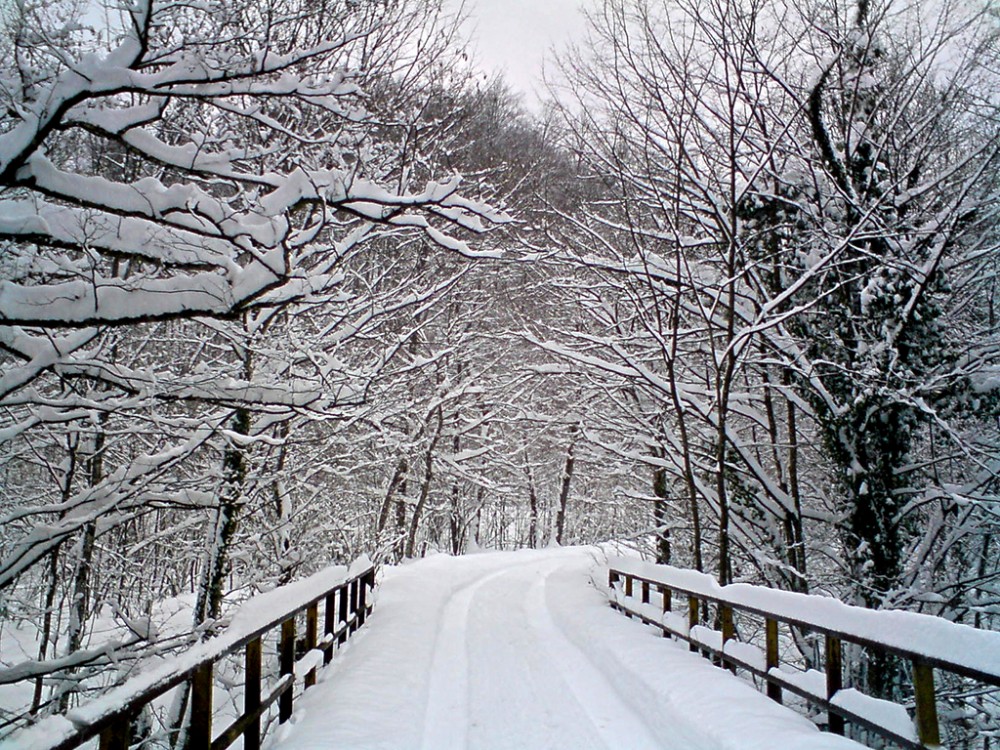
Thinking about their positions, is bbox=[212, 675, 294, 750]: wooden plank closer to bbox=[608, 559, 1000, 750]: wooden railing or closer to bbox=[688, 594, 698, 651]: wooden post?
bbox=[608, 559, 1000, 750]: wooden railing

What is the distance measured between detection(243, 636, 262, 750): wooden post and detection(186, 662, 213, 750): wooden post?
0.70 meters

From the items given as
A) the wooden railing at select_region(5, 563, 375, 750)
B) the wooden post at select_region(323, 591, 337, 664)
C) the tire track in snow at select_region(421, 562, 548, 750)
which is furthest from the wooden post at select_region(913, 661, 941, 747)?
the wooden post at select_region(323, 591, 337, 664)

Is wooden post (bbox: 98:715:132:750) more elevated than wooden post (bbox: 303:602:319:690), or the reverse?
wooden post (bbox: 98:715:132:750)

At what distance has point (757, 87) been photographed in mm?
8938

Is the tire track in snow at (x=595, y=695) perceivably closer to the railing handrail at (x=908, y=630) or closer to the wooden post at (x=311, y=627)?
the railing handrail at (x=908, y=630)

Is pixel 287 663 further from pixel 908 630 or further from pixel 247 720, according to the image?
pixel 908 630

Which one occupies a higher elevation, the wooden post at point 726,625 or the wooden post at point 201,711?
the wooden post at point 201,711

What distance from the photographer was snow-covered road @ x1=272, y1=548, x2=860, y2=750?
16.0ft

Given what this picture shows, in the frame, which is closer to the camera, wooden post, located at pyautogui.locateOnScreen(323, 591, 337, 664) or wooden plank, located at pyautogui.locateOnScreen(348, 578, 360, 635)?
wooden post, located at pyautogui.locateOnScreen(323, 591, 337, 664)

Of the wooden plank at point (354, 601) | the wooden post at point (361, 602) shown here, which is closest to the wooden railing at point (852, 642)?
the wooden plank at point (354, 601)

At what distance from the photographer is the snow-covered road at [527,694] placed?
16.0 ft

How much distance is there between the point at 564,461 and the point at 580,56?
22.9m

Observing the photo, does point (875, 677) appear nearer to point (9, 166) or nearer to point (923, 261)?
point (923, 261)

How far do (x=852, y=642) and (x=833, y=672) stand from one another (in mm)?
644
